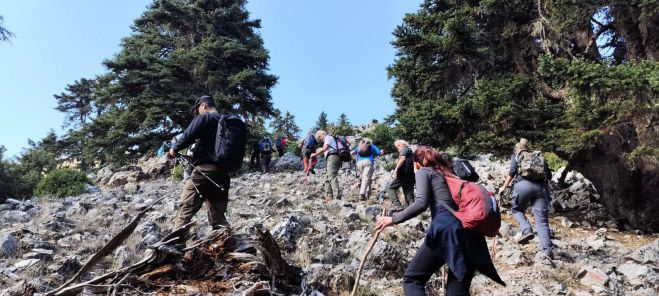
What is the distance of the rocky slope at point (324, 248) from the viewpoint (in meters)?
4.54

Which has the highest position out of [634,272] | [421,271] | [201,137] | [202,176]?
[201,137]

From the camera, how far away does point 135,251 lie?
4941 millimetres

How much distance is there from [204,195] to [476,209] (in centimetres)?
305

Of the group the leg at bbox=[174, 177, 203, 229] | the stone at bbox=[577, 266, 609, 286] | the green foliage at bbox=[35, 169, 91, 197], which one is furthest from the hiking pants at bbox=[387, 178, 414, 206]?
the green foliage at bbox=[35, 169, 91, 197]

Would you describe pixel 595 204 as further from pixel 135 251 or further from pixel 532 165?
pixel 135 251

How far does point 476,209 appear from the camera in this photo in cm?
337

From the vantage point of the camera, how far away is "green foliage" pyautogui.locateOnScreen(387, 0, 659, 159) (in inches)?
326

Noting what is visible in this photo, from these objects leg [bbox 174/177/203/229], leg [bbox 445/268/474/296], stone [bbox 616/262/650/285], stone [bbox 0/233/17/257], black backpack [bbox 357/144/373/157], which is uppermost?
black backpack [bbox 357/144/373/157]

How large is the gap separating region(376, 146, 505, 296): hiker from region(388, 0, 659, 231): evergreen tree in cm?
496

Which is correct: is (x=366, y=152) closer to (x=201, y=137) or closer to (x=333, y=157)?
(x=333, y=157)

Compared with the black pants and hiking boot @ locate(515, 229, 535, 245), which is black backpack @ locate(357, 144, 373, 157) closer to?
hiking boot @ locate(515, 229, 535, 245)

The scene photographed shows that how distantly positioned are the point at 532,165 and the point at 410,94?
5.59 m

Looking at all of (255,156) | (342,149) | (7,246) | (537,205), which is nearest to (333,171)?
(342,149)

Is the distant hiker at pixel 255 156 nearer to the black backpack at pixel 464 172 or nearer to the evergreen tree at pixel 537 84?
the evergreen tree at pixel 537 84
